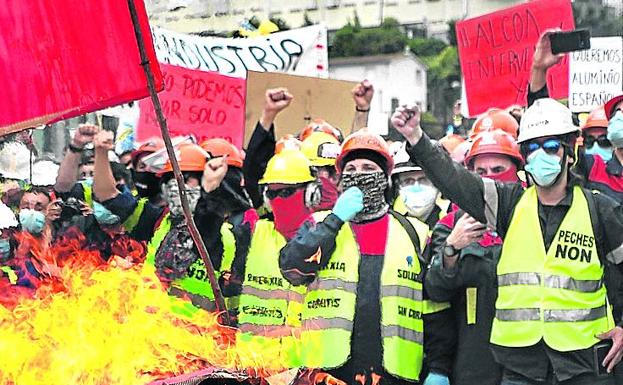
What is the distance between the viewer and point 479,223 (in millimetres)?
5496

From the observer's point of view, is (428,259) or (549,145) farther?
(428,259)

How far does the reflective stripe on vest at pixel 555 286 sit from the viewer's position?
533 centimetres

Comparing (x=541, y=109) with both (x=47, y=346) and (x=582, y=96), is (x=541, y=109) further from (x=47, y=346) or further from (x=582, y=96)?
(x=582, y=96)

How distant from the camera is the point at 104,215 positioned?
7582 millimetres

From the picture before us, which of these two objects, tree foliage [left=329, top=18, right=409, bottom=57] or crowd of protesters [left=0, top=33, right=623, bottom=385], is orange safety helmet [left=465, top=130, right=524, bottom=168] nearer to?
crowd of protesters [left=0, top=33, right=623, bottom=385]

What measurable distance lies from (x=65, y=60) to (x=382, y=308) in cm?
207

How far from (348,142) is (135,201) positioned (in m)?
2.31

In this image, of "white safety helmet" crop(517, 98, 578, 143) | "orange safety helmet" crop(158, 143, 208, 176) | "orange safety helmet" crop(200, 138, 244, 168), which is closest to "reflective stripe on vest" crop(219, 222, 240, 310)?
"orange safety helmet" crop(158, 143, 208, 176)

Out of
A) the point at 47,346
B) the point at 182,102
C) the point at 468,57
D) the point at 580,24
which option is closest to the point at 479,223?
the point at 47,346

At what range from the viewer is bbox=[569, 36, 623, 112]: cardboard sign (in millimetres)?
11125

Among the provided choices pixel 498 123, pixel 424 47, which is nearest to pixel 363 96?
pixel 498 123

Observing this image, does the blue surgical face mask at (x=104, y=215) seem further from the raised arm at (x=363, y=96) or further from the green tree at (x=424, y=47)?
the green tree at (x=424, y=47)

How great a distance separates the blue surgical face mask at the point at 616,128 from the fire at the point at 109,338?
3.21 m

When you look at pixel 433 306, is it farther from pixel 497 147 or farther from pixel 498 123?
pixel 498 123
